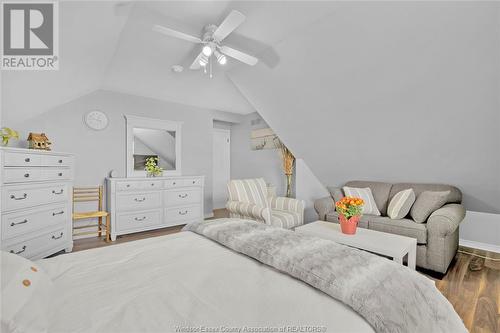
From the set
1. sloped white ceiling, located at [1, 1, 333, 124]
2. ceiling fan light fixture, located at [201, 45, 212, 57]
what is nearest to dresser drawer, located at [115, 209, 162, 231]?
sloped white ceiling, located at [1, 1, 333, 124]

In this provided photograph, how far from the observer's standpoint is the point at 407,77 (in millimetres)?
A: 2352

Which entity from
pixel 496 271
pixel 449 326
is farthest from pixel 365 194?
pixel 449 326

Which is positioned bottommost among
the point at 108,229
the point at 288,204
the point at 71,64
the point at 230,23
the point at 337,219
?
the point at 108,229

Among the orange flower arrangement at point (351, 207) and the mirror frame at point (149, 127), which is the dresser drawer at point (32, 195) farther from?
the orange flower arrangement at point (351, 207)

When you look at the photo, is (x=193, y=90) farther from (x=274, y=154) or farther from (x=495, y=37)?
(x=495, y=37)

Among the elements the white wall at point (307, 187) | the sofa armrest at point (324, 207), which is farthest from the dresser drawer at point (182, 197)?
the sofa armrest at point (324, 207)

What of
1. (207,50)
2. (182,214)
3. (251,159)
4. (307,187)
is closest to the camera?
(207,50)

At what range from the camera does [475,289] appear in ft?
6.60

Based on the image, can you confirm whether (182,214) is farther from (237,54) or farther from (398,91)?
(398,91)

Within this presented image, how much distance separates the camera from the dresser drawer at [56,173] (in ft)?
8.07

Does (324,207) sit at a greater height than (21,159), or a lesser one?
lesser

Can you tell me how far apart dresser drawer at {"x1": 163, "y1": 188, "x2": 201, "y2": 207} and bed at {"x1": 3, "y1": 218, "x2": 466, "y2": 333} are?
2643mm

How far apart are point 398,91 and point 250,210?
7.14ft

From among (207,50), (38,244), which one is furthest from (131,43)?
(38,244)
